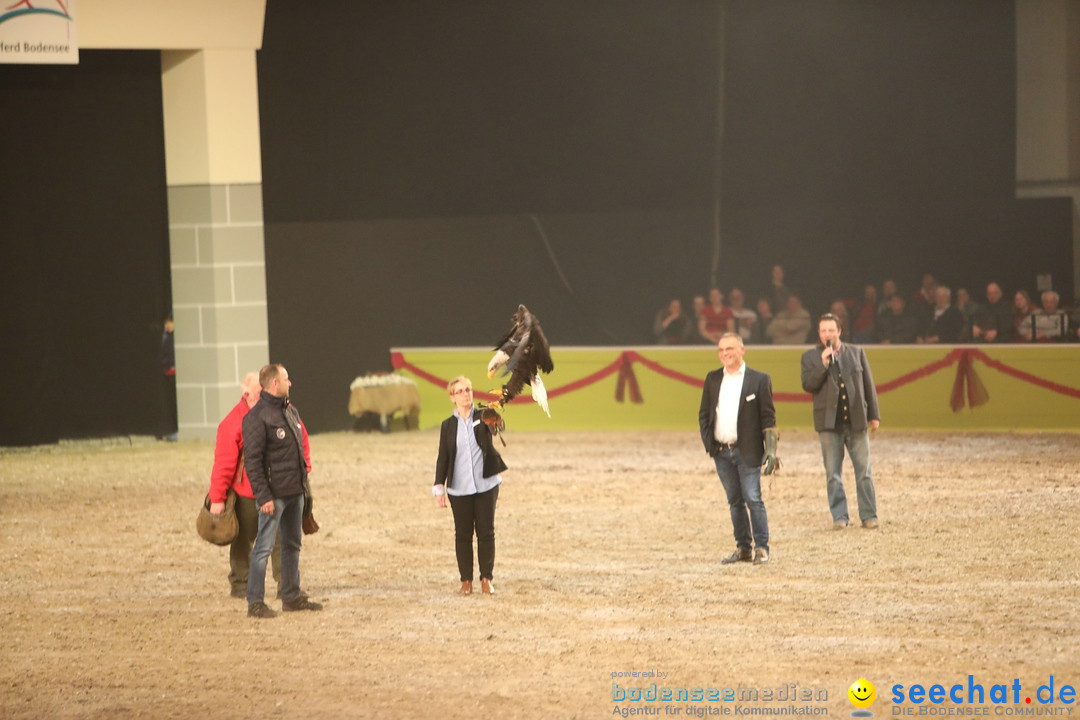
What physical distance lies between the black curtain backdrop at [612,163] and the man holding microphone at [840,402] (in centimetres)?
1020

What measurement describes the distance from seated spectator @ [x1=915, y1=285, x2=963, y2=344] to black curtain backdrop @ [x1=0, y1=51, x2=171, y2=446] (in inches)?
452

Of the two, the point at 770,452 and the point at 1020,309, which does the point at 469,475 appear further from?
the point at 1020,309

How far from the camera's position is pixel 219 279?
19.4 metres

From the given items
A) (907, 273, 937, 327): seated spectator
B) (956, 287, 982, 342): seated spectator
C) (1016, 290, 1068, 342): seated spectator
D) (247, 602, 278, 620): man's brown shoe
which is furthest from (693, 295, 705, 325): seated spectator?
(247, 602, 278, 620): man's brown shoe

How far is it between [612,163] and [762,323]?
4007mm

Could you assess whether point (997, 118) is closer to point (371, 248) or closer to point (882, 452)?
point (882, 452)

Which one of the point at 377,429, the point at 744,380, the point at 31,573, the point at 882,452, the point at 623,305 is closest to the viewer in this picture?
the point at 744,380

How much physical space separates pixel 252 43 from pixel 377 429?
243 inches

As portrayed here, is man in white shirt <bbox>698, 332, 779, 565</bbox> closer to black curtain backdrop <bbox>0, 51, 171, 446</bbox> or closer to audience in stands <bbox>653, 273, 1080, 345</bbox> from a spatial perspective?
audience in stands <bbox>653, 273, 1080, 345</bbox>

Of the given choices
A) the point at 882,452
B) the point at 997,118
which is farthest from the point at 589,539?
the point at 997,118

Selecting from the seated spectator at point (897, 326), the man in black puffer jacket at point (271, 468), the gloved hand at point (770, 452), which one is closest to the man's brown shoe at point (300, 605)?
the man in black puffer jacket at point (271, 468)

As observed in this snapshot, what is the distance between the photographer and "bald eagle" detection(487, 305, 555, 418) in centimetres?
786

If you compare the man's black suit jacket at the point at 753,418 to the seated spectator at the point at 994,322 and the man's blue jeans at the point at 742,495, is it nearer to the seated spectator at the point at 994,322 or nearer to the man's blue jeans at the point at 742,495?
the man's blue jeans at the point at 742,495

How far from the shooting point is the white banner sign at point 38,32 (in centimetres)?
1583
